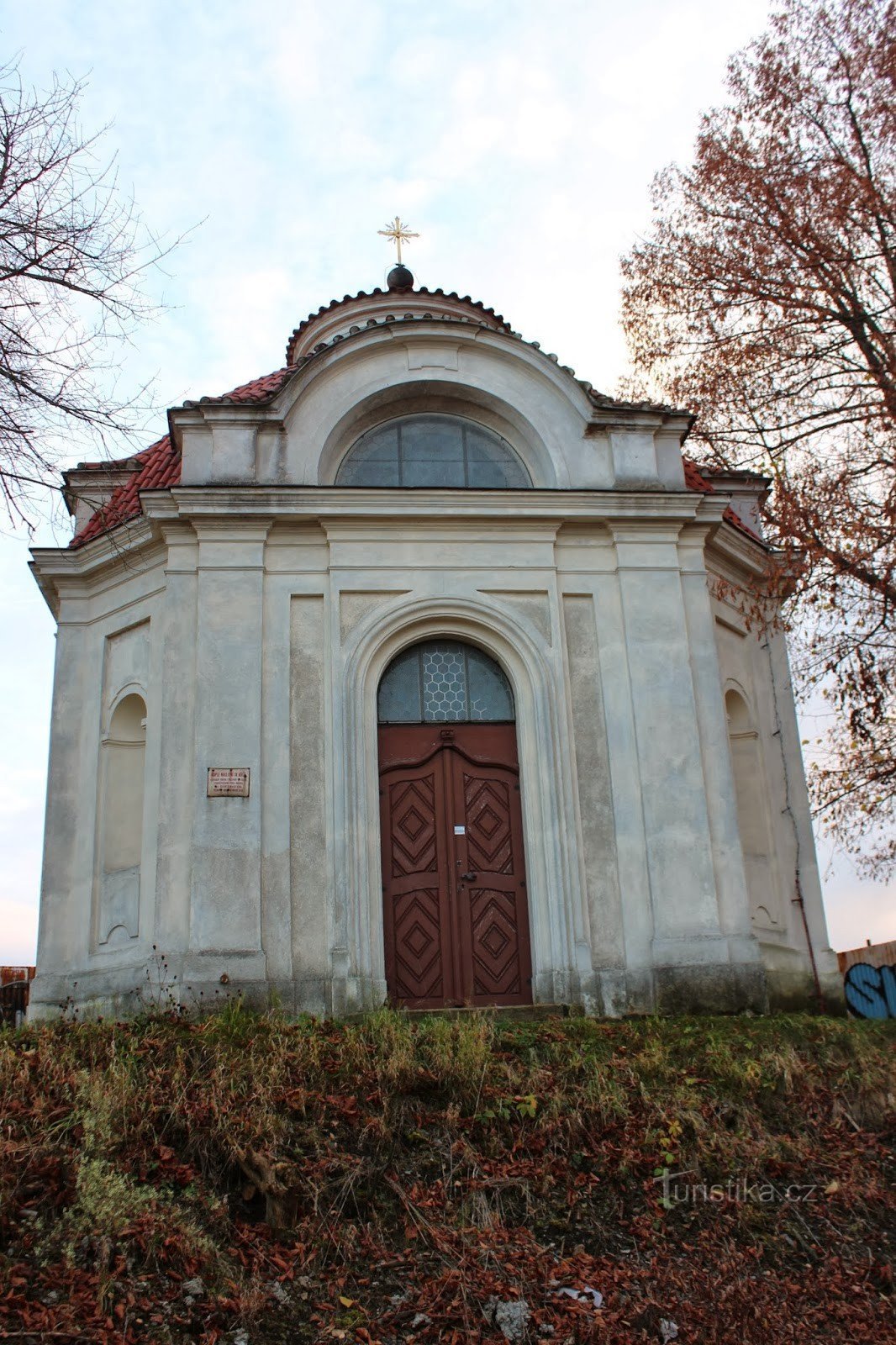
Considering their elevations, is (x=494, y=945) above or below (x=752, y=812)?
below

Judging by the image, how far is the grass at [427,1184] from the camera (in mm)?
6855

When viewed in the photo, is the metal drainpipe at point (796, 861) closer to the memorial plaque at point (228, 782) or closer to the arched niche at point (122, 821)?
the memorial plaque at point (228, 782)

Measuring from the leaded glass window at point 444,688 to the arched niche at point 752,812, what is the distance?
299 centimetres

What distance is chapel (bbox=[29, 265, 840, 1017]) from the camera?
41.7 ft

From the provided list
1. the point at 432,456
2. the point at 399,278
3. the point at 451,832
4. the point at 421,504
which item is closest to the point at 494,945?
the point at 451,832

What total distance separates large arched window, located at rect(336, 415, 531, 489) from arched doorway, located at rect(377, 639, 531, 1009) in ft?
6.84

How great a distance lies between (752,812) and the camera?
50.5 ft

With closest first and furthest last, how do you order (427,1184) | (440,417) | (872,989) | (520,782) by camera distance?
(427,1184) < (520,782) < (440,417) < (872,989)

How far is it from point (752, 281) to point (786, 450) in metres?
2.17

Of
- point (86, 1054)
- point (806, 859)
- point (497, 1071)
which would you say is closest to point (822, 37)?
point (806, 859)

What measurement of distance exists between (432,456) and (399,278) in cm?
477

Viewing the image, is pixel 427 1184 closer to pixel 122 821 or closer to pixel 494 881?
pixel 494 881

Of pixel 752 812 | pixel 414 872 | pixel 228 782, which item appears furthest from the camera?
pixel 752 812

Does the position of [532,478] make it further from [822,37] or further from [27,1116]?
[27,1116]
